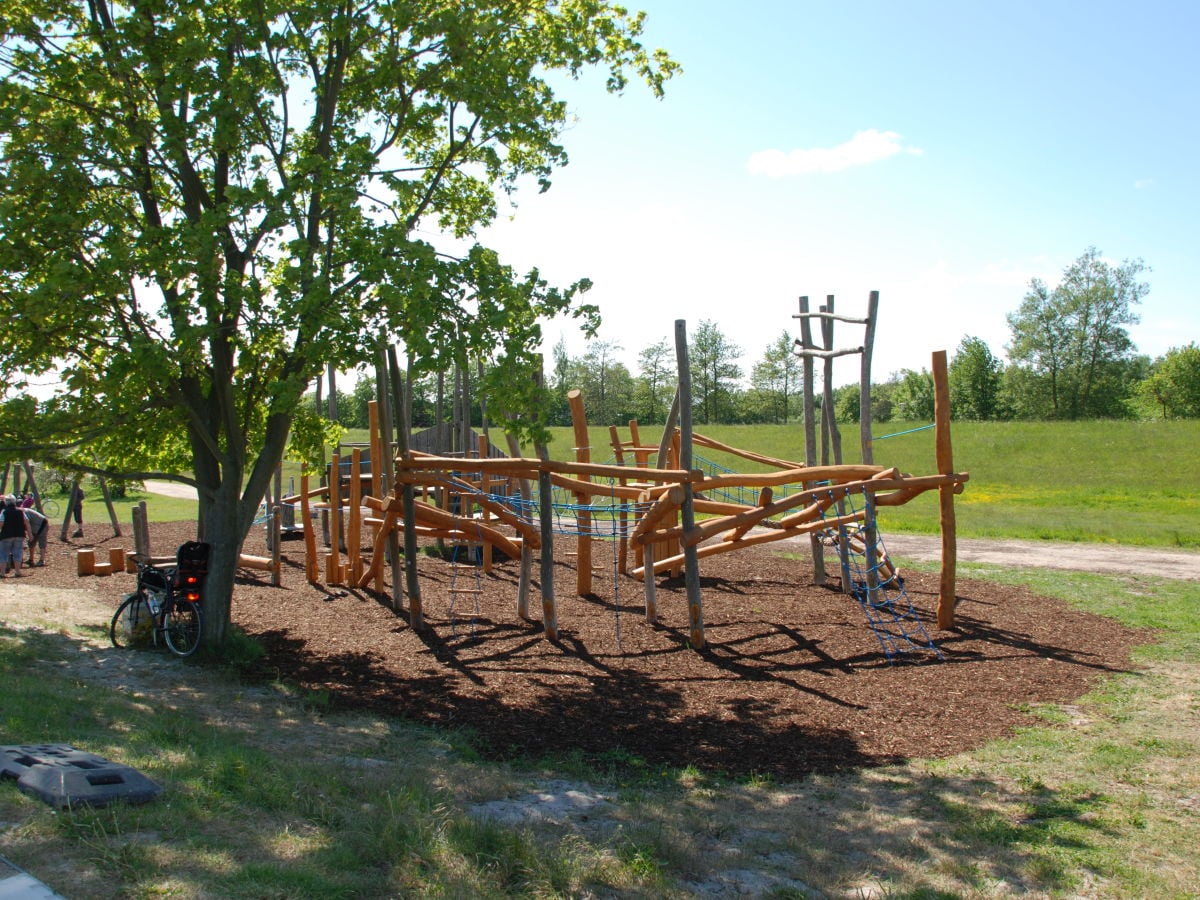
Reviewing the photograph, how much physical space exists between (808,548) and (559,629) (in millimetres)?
9081

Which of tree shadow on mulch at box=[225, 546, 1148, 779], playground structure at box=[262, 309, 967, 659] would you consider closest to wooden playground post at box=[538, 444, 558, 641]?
playground structure at box=[262, 309, 967, 659]

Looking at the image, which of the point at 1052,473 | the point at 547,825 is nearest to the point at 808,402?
the point at 547,825

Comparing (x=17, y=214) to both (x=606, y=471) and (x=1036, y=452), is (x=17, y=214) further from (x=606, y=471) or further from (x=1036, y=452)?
(x=1036, y=452)

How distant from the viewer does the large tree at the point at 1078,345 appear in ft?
201

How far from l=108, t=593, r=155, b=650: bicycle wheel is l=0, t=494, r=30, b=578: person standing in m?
6.46

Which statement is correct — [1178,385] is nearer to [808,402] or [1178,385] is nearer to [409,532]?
[808,402]

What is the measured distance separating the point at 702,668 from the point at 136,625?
5.96 metres

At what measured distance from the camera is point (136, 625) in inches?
398

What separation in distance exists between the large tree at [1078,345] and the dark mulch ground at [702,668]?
54.5 meters

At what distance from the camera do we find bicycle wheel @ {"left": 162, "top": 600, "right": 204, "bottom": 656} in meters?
9.77

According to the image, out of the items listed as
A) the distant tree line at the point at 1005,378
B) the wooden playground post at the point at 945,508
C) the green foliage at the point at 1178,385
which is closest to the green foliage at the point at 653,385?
the distant tree line at the point at 1005,378

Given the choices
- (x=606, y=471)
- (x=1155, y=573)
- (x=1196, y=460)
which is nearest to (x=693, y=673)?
(x=606, y=471)

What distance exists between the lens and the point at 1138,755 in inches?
261

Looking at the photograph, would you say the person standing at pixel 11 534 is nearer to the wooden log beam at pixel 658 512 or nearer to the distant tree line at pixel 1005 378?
the wooden log beam at pixel 658 512
